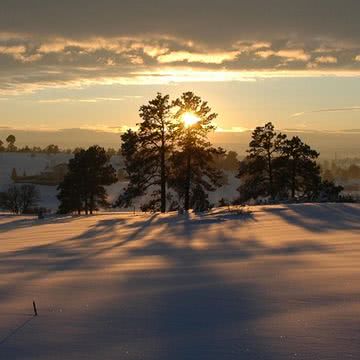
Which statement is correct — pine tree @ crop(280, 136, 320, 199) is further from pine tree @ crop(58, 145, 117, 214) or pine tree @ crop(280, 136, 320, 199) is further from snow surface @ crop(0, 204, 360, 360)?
snow surface @ crop(0, 204, 360, 360)

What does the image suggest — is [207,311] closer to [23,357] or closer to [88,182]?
[23,357]

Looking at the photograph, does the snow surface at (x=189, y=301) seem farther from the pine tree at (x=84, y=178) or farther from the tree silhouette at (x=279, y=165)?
the pine tree at (x=84, y=178)

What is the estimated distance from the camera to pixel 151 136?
105 ft

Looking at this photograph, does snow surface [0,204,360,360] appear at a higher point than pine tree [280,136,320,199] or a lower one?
lower

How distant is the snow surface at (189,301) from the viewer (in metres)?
4.33

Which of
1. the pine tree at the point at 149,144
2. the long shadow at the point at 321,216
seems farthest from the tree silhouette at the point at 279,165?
the long shadow at the point at 321,216

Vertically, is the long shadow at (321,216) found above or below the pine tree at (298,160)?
below

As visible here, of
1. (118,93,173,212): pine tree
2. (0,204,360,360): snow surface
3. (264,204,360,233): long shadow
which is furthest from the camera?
(118,93,173,212): pine tree

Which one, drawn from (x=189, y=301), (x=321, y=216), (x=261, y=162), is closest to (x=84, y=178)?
(x=261, y=162)

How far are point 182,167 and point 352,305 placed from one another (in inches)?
1102

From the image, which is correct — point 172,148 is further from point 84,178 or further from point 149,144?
point 84,178

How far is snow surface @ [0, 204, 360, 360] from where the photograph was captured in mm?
4332

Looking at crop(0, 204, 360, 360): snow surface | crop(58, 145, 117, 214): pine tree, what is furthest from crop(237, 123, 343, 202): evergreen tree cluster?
crop(0, 204, 360, 360): snow surface

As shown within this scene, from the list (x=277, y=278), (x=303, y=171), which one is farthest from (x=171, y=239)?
(x=303, y=171)
